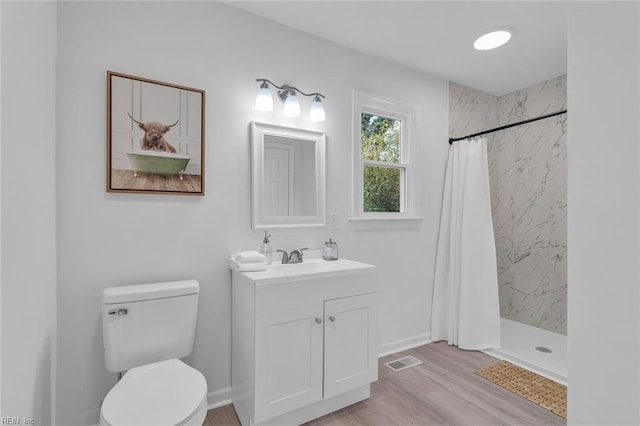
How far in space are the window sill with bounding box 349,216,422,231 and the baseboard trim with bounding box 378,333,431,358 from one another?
1025 mm

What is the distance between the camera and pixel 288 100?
218cm

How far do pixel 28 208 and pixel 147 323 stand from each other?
0.81 m

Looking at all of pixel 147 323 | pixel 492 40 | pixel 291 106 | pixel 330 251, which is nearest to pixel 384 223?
pixel 330 251

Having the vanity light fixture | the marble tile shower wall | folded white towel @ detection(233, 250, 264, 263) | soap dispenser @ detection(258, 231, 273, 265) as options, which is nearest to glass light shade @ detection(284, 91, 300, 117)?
the vanity light fixture

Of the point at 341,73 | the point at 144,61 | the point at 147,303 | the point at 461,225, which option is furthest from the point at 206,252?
the point at 461,225

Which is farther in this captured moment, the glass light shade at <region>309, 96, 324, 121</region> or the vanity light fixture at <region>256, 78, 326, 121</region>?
the glass light shade at <region>309, 96, 324, 121</region>

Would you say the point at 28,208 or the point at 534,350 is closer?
the point at 28,208

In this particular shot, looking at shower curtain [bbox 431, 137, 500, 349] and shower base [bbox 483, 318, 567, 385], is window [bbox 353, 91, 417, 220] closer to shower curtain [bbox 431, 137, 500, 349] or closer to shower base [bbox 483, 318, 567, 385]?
shower curtain [bbox 431, 137, 500, 349]

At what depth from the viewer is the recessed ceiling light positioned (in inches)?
92.4

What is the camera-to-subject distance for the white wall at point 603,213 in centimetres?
54

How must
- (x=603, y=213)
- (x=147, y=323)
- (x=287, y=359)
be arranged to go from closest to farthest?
1. (x=603, y=213)
2. (x=147, y=323)
3. (x=287, y=359)

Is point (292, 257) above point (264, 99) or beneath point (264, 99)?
beneath

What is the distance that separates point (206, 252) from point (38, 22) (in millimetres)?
1291

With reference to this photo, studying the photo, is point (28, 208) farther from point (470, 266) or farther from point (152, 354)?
point (470, 266)
